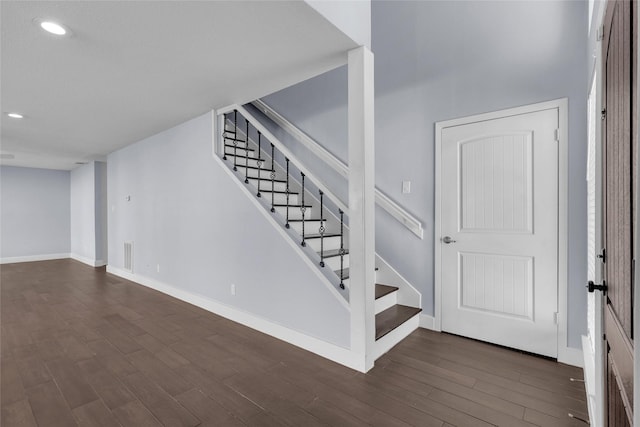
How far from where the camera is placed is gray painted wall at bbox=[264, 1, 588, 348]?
242 centimetres

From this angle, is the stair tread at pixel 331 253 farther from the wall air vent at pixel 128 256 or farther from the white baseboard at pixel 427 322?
the wall air vent at pixel 128 256

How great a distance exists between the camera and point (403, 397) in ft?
6.63

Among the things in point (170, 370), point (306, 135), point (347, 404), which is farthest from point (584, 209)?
point (170, 370)

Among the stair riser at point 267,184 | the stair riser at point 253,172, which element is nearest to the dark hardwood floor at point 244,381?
the stair riser at point 267,184

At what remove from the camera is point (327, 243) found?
11.3ft

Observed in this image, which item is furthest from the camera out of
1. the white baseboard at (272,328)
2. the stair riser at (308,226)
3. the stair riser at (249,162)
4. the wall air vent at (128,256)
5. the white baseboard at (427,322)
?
the wall air vent at (128,256)

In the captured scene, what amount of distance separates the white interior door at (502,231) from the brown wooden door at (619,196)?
1.36 m

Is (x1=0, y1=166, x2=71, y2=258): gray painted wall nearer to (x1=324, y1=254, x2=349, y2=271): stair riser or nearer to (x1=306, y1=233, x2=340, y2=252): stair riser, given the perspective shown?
(x1=306, y1=233, x2=340, y2=252): stair riser

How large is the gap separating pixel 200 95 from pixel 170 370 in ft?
8.68

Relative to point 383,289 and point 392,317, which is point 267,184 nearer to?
point 383,289

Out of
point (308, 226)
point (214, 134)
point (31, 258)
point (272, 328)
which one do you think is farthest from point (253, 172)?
point (31, 258)

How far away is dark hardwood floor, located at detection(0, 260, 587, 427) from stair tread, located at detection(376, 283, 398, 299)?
47 centimetres

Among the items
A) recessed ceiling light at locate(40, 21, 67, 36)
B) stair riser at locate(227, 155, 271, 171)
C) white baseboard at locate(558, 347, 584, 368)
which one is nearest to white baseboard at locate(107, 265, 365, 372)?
white baseboard at locate(558, 347, 584, 368)

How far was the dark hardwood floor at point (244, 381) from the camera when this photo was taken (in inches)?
72.7
